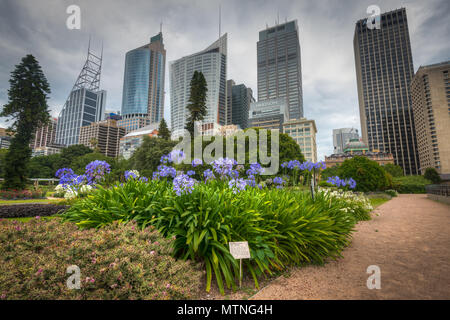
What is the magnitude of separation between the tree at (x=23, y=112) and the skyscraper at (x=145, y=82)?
14594 centimetres

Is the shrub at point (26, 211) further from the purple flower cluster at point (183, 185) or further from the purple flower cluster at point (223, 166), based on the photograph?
the purple flower cluster at point (183, 185)

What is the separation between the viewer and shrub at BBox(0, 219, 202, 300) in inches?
64.9

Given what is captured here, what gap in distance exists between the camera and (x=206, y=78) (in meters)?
105

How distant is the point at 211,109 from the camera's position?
110938mm

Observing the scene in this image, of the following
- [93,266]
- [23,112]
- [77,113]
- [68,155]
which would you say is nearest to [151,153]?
[23,112]

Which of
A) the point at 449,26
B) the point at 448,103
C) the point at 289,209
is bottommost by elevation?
the point at 289,209

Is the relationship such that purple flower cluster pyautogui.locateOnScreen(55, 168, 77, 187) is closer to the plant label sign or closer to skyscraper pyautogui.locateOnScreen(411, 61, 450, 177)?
the plant label sign

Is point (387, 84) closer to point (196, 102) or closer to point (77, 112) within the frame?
point (196, 102)

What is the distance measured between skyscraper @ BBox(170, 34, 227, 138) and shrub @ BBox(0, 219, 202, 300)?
99.6m

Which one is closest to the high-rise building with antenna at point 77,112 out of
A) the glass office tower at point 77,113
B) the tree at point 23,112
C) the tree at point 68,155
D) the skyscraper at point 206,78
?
the glass office tower at point 77,113

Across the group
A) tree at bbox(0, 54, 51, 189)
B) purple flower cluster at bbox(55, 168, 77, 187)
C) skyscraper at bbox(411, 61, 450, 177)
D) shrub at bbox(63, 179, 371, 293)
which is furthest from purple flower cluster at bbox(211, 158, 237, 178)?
skyscraper at bbox(411, 61, 450, 177)
